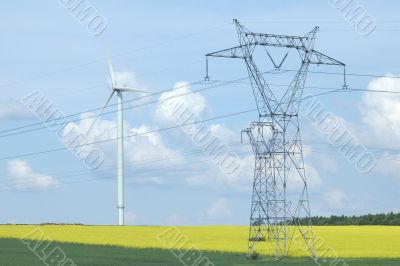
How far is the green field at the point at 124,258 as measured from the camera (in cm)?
6506

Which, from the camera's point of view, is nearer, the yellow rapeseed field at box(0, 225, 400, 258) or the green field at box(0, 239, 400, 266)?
the green field at box(0, 239, 400, 266)

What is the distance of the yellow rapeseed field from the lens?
81.7m

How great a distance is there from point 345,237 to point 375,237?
3.50m

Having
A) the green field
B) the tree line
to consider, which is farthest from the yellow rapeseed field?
the tree line

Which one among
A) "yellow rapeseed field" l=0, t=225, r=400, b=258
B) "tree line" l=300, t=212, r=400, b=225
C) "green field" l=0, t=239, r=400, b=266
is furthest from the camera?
"tree line" l=300, t=212, r=400, b=225

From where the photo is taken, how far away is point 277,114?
243 ft

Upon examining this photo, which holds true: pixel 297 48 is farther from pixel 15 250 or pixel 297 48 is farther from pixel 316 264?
pixel 15 250

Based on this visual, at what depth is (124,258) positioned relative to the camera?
236 feet

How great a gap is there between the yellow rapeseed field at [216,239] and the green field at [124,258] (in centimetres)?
481

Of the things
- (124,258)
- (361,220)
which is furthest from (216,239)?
(361,220)

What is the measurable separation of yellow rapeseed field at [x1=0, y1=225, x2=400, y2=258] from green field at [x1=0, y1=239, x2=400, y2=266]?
4813mm

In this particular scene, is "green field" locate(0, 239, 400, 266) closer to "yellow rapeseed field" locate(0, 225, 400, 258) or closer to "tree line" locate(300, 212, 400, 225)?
"yellow rapeseed field" locate(0, 225, 400, 258)

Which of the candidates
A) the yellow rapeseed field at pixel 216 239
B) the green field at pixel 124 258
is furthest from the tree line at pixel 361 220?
the green field at pixel 124 258

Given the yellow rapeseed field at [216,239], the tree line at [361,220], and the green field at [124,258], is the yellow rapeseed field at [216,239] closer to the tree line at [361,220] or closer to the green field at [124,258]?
the green field at [124,258]
